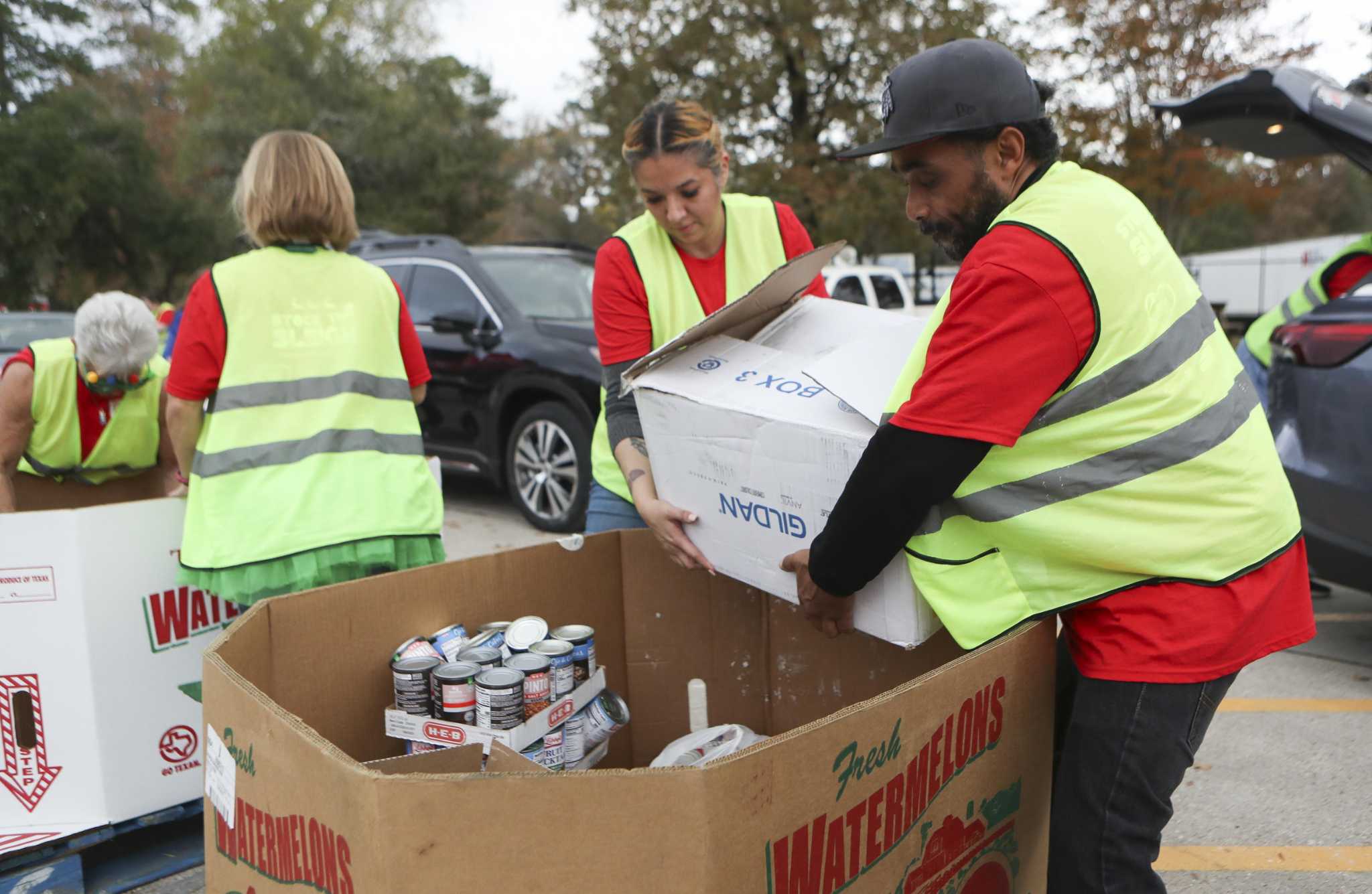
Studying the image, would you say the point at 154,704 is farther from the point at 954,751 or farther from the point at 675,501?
the point at 954,751

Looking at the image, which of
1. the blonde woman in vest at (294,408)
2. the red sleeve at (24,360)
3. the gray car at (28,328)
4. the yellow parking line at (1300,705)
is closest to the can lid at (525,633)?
the blonde woman in vest at (294,408)

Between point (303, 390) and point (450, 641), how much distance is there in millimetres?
812

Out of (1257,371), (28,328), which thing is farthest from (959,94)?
(28,328)

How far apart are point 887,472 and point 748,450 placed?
1.52 feet

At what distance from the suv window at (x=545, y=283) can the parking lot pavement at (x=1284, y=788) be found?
4445 mm

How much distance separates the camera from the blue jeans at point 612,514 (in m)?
2.65

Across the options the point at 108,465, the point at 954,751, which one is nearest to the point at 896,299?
the point at 108,465

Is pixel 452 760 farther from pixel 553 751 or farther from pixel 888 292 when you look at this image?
pixel 888 292

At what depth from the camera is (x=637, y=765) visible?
2.62 m

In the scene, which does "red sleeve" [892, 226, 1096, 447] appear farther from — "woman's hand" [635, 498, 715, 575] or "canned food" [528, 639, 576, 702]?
"canned food" [528, 639, 576, 702]

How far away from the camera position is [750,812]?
121 centimetres

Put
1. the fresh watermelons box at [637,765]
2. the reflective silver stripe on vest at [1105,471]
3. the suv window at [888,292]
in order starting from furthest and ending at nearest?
the suv window at [888,292]
the reflective silver stripe on vest at [1105,471]
the fresh watermelons box at [637,765]

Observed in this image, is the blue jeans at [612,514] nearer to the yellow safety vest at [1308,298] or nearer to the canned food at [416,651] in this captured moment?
the canned food at [416,651]

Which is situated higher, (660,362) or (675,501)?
(660,362)
